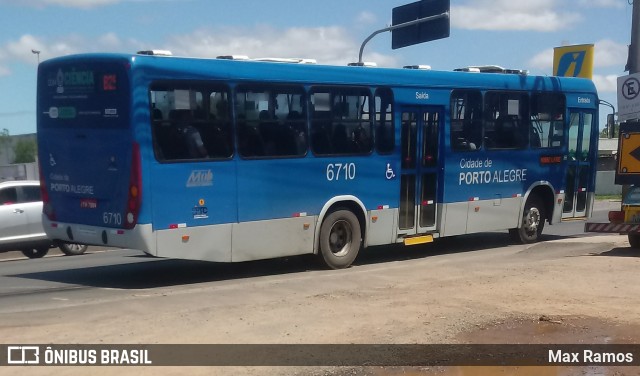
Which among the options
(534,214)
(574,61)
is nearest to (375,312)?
(534,214)

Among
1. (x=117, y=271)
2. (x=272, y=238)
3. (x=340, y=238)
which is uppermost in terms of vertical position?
(x=272, y=238)

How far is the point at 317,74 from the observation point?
552 inches

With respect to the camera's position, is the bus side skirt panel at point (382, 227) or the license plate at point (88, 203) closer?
the license plate at point (88, 203)

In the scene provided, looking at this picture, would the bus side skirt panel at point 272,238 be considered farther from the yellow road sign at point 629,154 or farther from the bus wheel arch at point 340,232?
the yellow road sign at point 629,154

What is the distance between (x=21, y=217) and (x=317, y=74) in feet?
24.9

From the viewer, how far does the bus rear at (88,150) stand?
1183cm

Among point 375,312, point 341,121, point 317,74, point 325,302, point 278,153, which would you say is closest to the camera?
point 375,312

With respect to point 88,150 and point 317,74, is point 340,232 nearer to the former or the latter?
point 317,74

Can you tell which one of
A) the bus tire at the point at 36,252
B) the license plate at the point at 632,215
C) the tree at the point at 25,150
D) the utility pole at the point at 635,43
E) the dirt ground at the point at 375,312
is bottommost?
the tree at the point at 25,150

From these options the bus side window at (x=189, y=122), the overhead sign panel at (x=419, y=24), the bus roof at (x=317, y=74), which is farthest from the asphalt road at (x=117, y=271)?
the overhead sign panel at (x=419, y=24)

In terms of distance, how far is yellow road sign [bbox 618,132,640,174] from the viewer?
1694 centimetres

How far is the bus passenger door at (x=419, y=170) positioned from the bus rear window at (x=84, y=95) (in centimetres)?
547

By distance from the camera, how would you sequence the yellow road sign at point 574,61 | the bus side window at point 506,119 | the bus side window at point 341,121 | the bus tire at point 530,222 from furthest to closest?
the yellow road sign at point 574,61, the bus tire at point 530,222, the bus side window at point 506,119, the bus side window at point 341,121

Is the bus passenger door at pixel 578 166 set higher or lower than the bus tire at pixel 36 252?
higher
